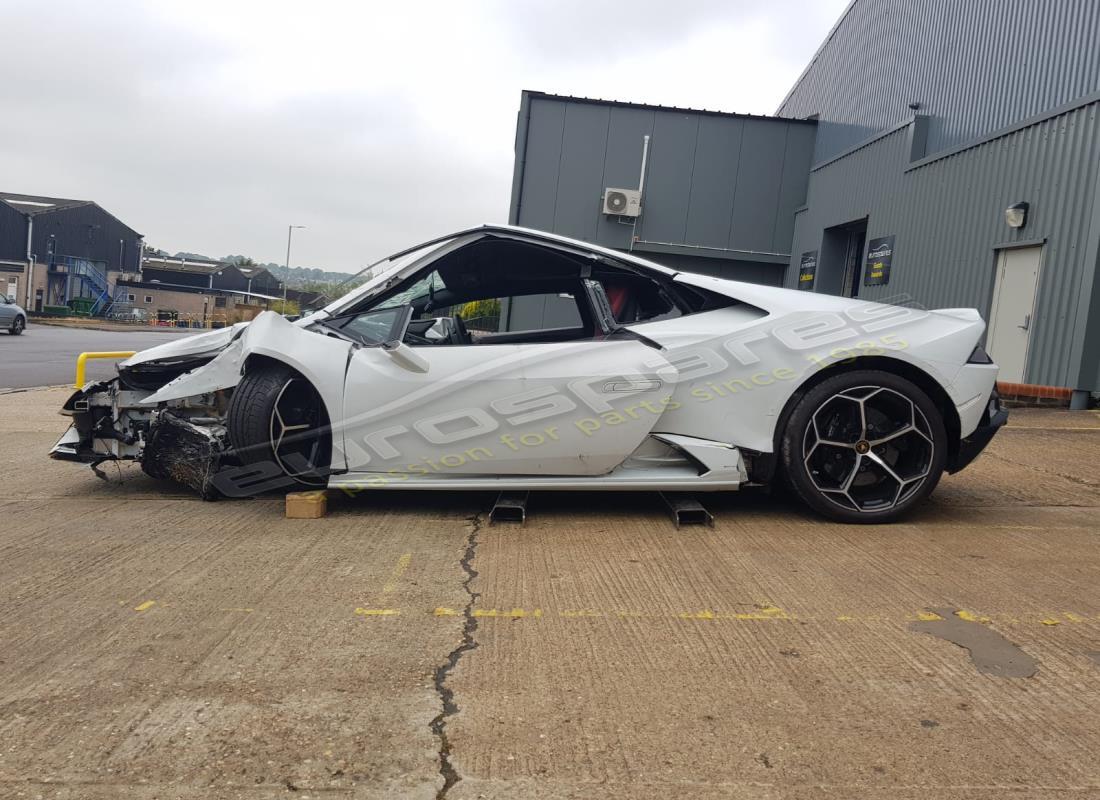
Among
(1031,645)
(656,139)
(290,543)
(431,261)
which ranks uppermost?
(656,139)

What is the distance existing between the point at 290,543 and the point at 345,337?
1075mm

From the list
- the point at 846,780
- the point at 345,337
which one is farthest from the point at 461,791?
the point at 345,337

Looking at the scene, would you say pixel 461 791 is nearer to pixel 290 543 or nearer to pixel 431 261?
pixel 290 543

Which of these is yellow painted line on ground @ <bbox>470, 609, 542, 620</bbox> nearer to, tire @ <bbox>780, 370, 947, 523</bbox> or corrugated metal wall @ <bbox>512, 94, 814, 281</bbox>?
tire @ <bbox>780, 370, 947, 523</bbox>

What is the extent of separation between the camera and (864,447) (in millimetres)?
4184

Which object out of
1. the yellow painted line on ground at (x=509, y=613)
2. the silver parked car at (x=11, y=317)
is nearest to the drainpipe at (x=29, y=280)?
the silver parked car at (x=11, y=317)

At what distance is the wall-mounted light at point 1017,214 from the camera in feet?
33.4

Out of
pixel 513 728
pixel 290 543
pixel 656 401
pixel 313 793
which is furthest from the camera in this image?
pixel 656 401

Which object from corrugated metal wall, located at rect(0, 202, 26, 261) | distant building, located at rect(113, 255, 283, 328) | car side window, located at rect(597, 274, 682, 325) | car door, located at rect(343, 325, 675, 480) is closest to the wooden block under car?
car door, located at rect(343, 325, 675, 480)

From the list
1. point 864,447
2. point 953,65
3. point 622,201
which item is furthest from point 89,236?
point 864,447

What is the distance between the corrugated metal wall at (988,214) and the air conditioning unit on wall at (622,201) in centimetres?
347

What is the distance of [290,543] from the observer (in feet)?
12.5

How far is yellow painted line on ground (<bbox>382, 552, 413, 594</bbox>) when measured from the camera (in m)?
3.19

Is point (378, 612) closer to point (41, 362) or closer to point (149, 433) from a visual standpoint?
point (149, 433)
